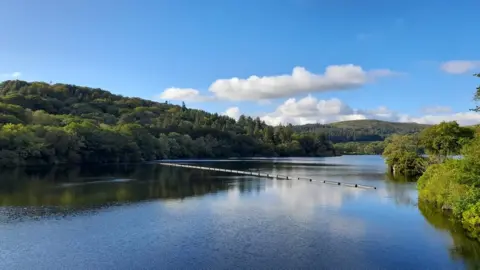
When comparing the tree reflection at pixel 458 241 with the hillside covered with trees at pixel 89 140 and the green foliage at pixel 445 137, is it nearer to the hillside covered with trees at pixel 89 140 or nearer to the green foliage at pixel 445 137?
the green foliage at pixel 445 137

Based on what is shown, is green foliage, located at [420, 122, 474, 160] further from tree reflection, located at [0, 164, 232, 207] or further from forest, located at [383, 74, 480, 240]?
tree reflection, located at [0, 164, 232, 207]

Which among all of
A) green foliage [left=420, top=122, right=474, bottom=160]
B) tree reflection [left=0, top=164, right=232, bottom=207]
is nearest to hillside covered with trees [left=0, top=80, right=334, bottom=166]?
tree reflection [left=0, top=164, right=232, bottom=207]

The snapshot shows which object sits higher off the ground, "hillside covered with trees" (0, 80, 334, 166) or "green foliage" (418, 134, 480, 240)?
"hillside covered with trees" (0, 80, 334, 166)

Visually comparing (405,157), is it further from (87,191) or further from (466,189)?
(87,191)

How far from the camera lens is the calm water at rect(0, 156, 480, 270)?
888 inches

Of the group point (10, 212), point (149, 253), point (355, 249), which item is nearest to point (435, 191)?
point (355, 249)

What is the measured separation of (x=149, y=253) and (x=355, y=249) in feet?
41.2

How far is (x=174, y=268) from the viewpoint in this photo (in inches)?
829

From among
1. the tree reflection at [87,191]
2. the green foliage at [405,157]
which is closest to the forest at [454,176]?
the green foliage at [405,157]

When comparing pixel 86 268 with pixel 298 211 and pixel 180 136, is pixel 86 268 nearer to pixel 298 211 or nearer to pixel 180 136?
A: pixel 298 211

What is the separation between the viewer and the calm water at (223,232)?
22562 mm

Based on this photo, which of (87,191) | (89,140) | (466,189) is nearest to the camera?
(466,189)

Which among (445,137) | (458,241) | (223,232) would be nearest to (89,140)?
(445,137)

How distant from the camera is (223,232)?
1149 inches
